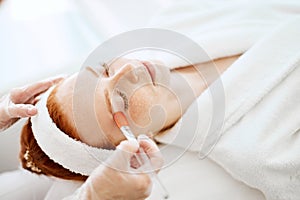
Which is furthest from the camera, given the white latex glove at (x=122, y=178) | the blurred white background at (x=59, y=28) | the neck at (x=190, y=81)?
the blurred white background at (x=59, y=28)

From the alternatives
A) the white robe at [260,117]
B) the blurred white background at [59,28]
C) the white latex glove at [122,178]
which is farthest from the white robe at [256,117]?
the blurred white background at [59,28]

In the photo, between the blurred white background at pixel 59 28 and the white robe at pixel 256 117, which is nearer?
the white robe at pixel 256 117

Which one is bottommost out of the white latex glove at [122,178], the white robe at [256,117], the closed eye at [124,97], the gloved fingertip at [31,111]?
the white robe at [256,117]

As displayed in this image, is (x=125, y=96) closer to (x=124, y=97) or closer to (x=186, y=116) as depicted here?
(x=124, y=97)

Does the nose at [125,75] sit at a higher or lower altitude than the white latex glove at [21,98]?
higher

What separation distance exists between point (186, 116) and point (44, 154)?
33 cm

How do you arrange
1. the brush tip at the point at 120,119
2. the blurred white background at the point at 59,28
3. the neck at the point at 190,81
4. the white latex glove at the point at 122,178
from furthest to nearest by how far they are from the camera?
1. the blurred white background at the point at 59,28
2. the neck at the point at 190,81
3. the brush tip at the point at 120,119
4. the white latex glove at the point at 122,178

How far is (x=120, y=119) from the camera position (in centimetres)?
78

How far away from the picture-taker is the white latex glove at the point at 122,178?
2.14ft

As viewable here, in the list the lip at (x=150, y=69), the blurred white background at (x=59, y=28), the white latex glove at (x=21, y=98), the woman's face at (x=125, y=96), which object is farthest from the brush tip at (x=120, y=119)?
the blurred white background at (x=59, y=28)

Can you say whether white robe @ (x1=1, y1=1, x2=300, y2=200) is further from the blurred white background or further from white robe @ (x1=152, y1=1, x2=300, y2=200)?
the blurred white background

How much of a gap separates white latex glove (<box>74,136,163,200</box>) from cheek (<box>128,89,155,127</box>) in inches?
4.3

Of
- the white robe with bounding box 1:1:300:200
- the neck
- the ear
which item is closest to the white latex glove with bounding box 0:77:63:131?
the ear

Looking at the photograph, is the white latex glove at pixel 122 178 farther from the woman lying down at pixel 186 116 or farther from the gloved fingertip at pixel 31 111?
the gloved fingertip at pixel 31 111
